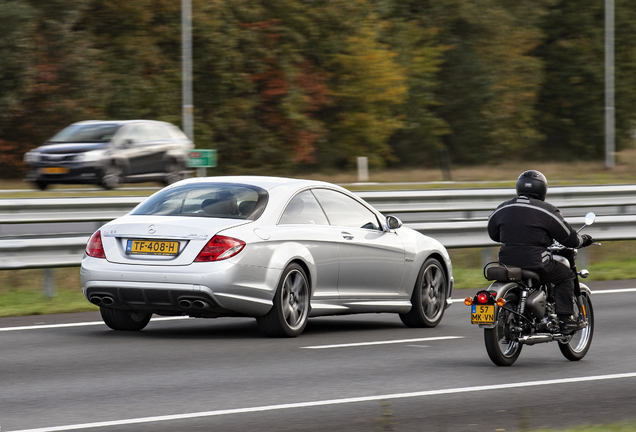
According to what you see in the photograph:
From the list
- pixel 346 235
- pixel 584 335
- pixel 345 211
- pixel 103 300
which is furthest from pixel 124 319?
pixel 584 335

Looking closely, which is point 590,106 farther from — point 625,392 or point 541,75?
point 625,392

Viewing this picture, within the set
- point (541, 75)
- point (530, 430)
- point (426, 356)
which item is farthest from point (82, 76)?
point (530, 430)

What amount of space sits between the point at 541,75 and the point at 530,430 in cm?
5223

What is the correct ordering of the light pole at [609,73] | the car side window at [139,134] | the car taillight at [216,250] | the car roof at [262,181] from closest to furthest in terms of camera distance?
the car taillight at [216,250]
the car roof at [262,181]
the car side window at [139,134]
the light pole at [609,73]

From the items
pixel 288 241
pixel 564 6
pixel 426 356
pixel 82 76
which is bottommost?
pixel 426 356

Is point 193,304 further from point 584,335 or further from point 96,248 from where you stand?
point 584,335

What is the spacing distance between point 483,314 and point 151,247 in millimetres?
2854

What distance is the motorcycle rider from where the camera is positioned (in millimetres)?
9219

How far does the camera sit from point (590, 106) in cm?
5738

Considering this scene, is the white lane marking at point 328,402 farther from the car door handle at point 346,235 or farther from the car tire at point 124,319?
the car tire at point 124,319

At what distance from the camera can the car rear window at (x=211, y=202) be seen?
10281 mm

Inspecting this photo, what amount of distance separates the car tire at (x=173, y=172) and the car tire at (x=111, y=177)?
6.10 feet

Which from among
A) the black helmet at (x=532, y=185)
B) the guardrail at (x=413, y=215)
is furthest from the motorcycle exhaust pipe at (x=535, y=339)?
the guardrail at (x=413, y=215)

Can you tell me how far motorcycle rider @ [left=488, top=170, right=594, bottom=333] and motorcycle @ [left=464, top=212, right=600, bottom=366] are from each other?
7 cm
